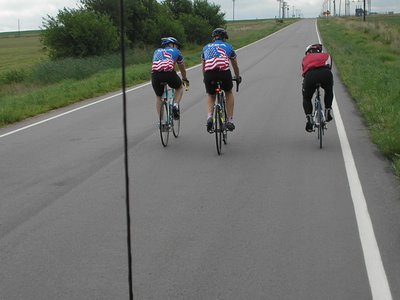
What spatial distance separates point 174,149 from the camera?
9.69 meters

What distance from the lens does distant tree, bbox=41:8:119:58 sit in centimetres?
3416

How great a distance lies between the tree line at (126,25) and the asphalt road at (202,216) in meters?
11.8

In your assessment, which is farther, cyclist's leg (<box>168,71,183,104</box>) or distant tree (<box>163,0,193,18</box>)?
distant tree (<box>163,0,193,18</box>)

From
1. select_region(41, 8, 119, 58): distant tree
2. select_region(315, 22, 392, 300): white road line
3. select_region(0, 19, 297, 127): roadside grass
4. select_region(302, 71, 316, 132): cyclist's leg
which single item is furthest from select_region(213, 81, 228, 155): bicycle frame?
select_region(41, 8, 119, 58): distant tree

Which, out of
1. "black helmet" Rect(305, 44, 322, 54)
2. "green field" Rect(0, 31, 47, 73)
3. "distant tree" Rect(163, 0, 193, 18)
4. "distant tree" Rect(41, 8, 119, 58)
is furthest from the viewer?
"distant tree" Rect(163, 0, 193, 18)

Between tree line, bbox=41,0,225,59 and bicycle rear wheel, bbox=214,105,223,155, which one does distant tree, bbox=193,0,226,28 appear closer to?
tree line, bbox=41,0,225,59

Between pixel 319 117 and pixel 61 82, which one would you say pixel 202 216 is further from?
pixel 61 82

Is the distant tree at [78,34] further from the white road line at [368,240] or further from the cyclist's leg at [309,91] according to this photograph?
the white road line at [368,240]

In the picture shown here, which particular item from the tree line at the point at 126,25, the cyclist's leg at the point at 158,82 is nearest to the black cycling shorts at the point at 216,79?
the cyclist's leg at the point at 158,82

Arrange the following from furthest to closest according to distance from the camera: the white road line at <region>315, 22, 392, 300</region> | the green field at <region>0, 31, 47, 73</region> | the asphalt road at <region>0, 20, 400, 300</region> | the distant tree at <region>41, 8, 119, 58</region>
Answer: the green field at <region>0, 31, 47, 73</region> < the distant tree at <region>41, 8, 119, 58</region> < the asphalt road at <region>0, 20, 400, 300</region> < the white road line at <region>315, 22, 392, 300</region>

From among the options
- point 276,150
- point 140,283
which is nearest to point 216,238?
point 140,283

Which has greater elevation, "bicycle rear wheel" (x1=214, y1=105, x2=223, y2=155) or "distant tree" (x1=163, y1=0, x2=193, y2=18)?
"distant tree" (x1=163, y1=0, x2=193, y2=18)

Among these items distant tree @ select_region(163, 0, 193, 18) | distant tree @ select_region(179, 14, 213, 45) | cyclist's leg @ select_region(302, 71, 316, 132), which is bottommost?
cyclist's leg @ select_region(302, 71, 316, 132)

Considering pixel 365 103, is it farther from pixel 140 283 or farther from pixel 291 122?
pixel 140 283
